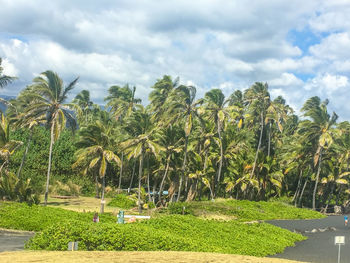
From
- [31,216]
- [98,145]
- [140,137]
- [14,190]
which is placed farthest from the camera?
[98,145]

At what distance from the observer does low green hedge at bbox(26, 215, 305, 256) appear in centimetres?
1761

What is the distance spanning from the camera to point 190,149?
4662 centimetres

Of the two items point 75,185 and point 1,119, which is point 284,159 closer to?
point 75,185

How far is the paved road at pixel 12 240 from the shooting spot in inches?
777

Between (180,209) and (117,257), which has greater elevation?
(117,257)

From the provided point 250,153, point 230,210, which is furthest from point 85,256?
point 250,153

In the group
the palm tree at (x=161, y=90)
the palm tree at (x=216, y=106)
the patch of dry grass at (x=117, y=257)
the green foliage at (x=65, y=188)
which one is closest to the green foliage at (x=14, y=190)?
the patch of dry grass at (x=117, y=257)

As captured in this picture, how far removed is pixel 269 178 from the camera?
53.9m

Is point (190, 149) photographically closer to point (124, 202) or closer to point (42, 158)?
point (124, 202)

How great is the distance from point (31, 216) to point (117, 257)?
14120 mm

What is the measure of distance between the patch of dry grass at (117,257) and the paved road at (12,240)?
481 centimetres

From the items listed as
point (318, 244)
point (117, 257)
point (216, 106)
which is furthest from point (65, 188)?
point (117, 257)

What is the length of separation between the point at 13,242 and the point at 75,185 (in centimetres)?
2930

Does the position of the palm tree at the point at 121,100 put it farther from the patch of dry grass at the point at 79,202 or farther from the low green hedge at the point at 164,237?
the low green hedge at the point at 164,237
